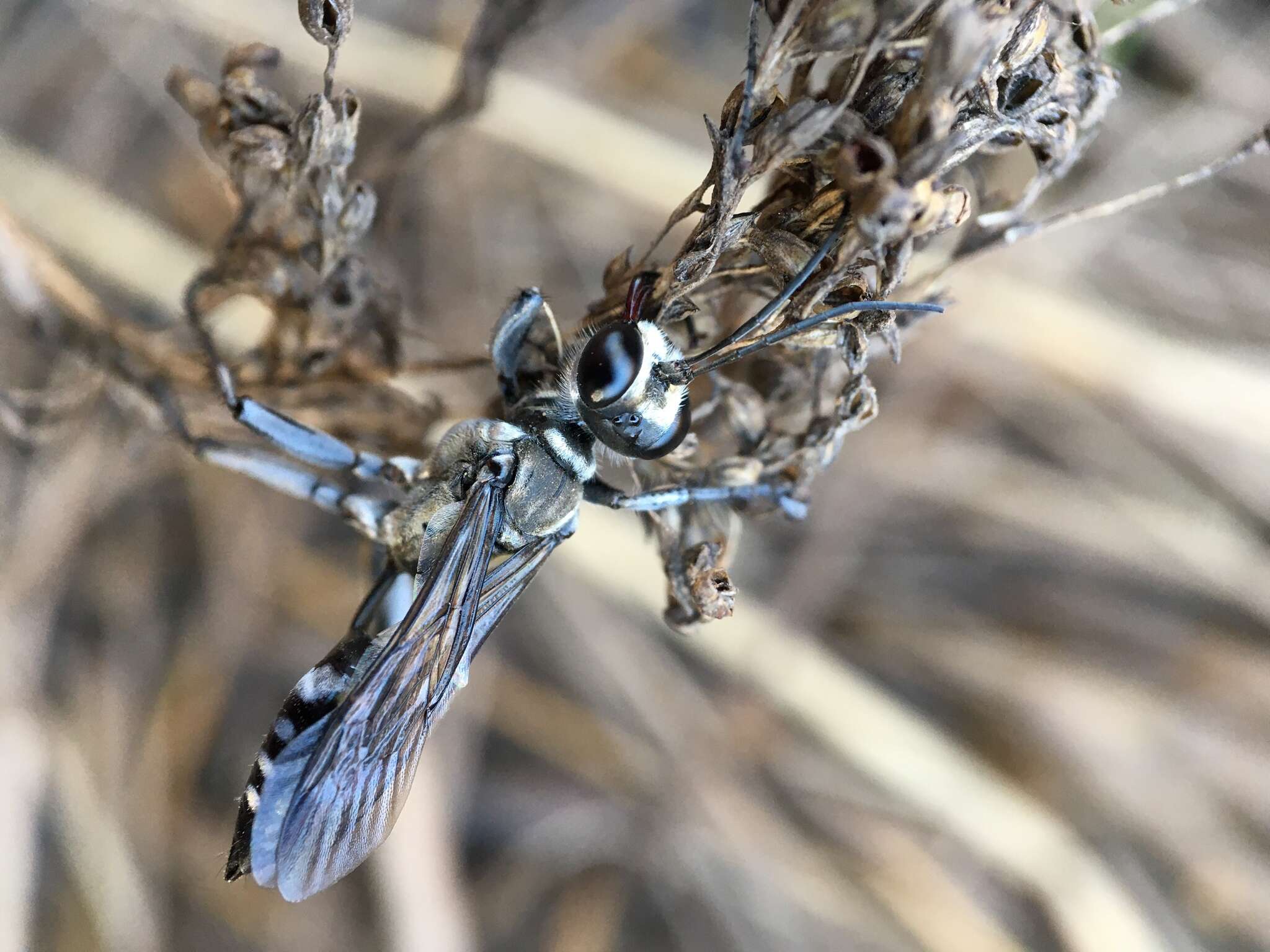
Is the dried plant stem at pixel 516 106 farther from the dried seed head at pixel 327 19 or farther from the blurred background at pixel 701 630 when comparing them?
the dried seed head at pixel 327 19

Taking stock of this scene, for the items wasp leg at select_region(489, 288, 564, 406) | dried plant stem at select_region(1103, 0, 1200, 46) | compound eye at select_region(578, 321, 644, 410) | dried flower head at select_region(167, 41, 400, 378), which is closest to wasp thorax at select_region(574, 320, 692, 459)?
compound eye at select_region(578, 321, 644, 410)

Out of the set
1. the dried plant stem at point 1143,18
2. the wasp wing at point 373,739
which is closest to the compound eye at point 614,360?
the wasp wing at point 373,739

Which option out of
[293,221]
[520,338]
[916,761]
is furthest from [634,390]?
[916,761]

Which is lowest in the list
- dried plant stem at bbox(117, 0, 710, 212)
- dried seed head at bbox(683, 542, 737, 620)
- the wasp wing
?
the wasp wing

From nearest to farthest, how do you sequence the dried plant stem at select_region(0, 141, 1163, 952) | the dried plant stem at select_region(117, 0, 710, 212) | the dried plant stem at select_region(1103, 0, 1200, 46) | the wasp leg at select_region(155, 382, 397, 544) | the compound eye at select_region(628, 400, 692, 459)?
1. the dried plant stem at select_region(1103, 0, 1200, 46)
2. the compound eye at select_region(628, 400, 692, 459)
3. the wasp leg at select_region(155, 382, 397, 544)
4. the dried plant stem at select_region(117, 0, 710, 212)
5. the dried plant stem at select_region(0, 141, 1163, 952)

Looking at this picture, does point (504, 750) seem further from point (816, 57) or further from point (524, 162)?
point (816, 57)

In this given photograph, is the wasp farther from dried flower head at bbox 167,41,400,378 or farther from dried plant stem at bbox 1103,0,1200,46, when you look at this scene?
dried plant stem at bbox 1103,0,1200,46

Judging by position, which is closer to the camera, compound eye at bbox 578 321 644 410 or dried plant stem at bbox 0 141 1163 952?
compound eye at bbox 578 321 644 410
